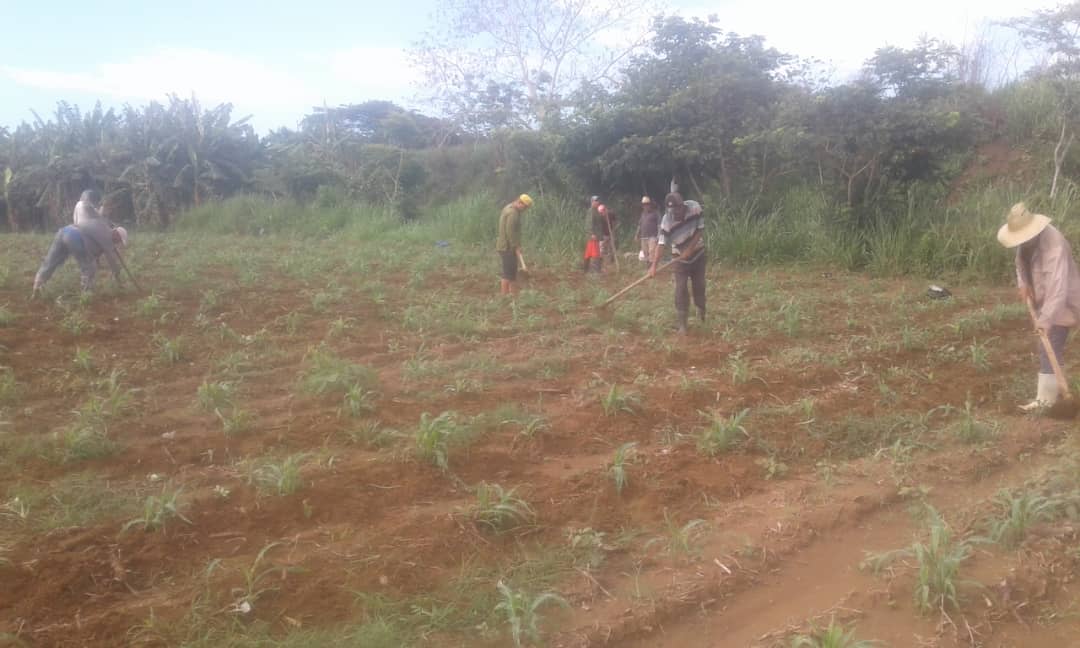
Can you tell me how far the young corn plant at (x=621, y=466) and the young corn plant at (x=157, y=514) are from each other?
207 centimetres

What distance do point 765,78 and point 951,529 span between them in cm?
1033

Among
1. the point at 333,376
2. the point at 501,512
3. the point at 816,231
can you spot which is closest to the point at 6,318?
the point at 333,376

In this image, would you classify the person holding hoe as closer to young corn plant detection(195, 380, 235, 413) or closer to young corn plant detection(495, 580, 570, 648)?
Result: young corn plant detection(195, 380, 235, 413)

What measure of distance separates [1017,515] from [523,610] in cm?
222

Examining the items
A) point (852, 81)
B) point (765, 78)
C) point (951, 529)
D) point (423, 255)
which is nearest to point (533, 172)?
point (423, 255)

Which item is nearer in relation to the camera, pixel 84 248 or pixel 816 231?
pixel 84 248

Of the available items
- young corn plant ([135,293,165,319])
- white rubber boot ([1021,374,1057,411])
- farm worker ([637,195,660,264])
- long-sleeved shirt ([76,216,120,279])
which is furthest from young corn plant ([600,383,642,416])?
farm worker ([637,195,660,264])

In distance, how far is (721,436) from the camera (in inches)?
185

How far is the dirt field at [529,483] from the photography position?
3188mm

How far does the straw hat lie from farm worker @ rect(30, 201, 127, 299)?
334 inches

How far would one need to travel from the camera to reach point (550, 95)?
20172mm

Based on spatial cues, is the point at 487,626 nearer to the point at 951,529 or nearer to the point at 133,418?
the point at 951,529

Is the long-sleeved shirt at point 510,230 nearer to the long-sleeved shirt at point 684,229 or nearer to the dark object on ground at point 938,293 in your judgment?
the long-sleeved shirt at point 684,229

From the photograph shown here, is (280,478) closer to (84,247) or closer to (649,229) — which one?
(84,247)
